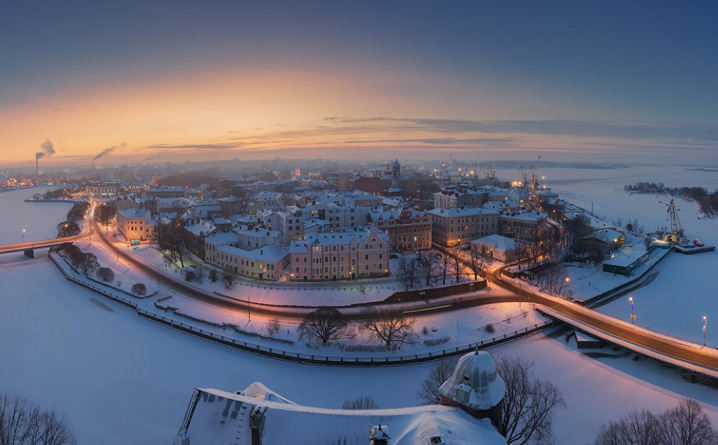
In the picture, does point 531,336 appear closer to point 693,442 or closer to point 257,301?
point 693,442

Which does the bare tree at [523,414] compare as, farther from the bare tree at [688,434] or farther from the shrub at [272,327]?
the shrub at [272,327]

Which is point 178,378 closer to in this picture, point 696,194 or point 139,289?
point 139,289

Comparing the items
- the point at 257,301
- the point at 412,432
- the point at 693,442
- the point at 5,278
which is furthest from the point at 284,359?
the point at 5,278

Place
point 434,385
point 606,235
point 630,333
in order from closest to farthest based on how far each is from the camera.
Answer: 1. point 434,385
2. point 630,333
3. point 606,235

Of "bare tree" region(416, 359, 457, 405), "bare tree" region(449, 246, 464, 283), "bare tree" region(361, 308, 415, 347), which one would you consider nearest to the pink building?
"bare tree" region(449, 246, 464, 283)

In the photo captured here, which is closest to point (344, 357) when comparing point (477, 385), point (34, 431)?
point (477, 385)

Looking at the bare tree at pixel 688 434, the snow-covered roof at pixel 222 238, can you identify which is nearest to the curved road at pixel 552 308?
the snow-covered roof at pixel 222 238
